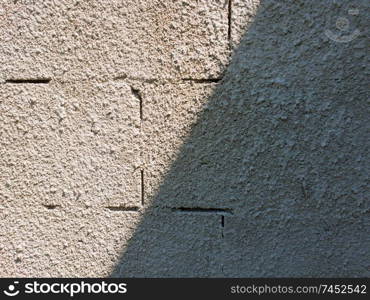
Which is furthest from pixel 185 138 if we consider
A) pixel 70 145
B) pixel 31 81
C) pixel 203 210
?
pixel 31 81

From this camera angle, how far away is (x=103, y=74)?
4.90ft

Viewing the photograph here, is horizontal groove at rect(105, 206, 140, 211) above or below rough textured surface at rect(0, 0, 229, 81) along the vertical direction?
below

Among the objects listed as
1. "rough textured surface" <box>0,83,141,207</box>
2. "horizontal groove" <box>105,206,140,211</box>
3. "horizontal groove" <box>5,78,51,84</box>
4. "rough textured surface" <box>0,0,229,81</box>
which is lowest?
"horizontal groove" <box>105,206,140,211</box>

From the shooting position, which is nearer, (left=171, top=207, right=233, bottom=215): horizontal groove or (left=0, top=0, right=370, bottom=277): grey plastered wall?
(left=0, top=0, right=370, bottom=277): grey plastered wall

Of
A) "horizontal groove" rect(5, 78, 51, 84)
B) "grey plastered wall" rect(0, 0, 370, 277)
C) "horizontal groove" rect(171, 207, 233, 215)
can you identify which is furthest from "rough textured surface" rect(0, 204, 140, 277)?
"horizontal groove" rect(5, 78, 51, 84)

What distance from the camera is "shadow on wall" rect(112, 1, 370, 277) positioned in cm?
140

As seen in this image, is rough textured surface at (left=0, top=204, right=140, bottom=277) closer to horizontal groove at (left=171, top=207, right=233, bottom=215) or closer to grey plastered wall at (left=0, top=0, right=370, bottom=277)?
grey plastered wall at (left=0, top=0, right=370, bottom=277)

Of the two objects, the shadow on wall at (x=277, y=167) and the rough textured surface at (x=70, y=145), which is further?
the rough textured surface at (x=70, y=145)

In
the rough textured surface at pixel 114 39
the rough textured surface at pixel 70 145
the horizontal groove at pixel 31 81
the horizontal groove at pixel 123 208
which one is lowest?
the horizontal groove at pixel 123 208

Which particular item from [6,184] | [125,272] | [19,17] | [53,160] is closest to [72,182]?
[53,160]

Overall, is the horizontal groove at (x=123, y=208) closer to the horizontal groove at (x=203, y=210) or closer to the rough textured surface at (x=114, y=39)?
the horizontal groove at (x=203, y=210)

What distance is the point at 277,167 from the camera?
1.48 m

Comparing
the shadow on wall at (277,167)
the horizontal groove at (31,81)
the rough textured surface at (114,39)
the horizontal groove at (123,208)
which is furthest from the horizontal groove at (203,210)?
the horizontal groove at (31,81)

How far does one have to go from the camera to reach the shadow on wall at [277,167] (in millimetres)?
1401
